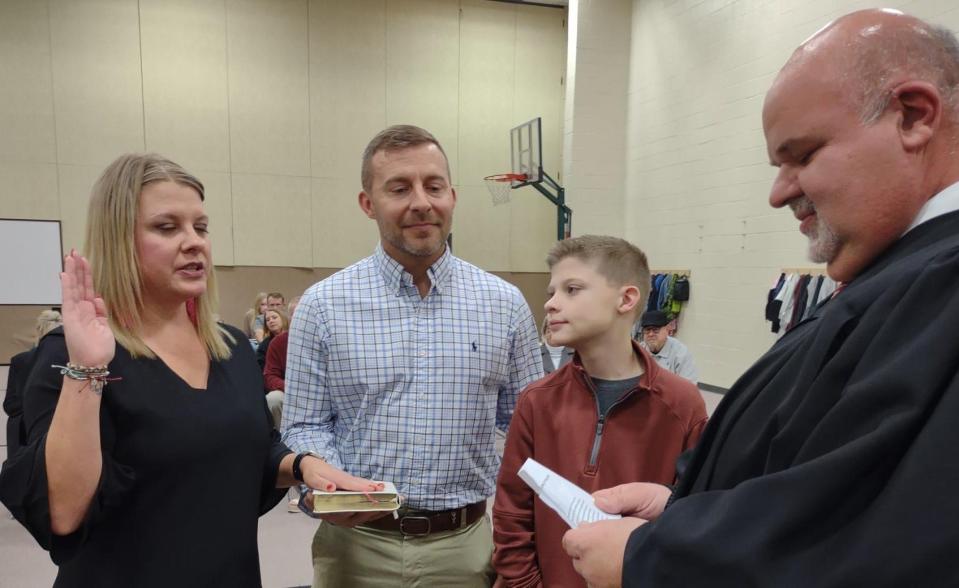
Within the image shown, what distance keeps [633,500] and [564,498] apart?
0.15 meters

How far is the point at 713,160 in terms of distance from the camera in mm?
6828

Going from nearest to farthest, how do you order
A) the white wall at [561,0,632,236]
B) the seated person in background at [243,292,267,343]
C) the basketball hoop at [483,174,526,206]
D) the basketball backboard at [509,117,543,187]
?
the seated person in background at [243,292,267,343] < the white wall at [561,0,632,236] < the basketball backboard at [509,117,543,187] < the basketball hoop at [483,174,526,206]

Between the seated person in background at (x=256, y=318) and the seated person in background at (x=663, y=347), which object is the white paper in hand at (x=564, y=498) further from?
the seated person in background at (x=256, y=318)

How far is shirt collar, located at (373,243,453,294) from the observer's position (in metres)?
1.68

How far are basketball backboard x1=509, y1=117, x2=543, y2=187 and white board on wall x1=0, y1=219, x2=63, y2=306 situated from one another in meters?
7.09

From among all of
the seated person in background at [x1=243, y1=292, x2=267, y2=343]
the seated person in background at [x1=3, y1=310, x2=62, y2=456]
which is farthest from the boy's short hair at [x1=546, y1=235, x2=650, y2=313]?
the seated person in background at [x1=243, y1=292, x2=267, y2=343]

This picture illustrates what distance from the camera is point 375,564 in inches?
60.8

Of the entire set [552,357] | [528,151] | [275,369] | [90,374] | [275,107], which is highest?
[275,107]

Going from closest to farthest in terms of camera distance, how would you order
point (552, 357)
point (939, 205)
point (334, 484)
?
point (939, 205)
point (334, 484)
point (552, 357)

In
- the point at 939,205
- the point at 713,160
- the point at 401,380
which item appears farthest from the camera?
the point at 713,160

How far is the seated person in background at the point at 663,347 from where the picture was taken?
4031 mm

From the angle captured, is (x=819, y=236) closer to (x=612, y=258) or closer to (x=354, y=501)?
(x=612, y=258)

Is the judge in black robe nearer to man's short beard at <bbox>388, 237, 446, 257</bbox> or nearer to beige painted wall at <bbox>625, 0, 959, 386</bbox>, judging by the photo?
man's short beard at <bbox>388, 237, 446, 257</bbox>

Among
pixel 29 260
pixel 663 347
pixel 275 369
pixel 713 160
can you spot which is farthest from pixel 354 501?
pixel 29 260
